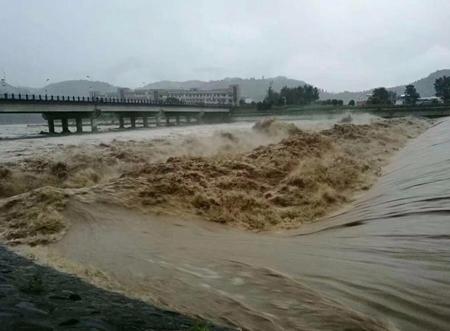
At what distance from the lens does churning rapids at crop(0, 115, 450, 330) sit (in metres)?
4.84

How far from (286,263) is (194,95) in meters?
150

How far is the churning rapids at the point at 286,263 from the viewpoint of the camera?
484 centimetres

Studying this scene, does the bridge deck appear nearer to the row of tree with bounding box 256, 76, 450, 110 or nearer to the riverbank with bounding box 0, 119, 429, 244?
the riverbank with bounding box 0, 119, 429, 244

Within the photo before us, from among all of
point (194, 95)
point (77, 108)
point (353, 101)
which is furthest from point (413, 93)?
point (77, 108)

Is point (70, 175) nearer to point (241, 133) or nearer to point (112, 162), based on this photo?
point (112, 162)

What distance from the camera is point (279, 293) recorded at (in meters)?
5.46

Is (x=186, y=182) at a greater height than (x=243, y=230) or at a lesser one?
greater

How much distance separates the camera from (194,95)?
154250mm

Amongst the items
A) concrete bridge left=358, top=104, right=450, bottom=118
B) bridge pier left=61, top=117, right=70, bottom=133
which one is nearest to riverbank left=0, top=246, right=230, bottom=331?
bridge pier left=61, top=117, right=70, bottom=133

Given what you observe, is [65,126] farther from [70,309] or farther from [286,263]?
[70,309]

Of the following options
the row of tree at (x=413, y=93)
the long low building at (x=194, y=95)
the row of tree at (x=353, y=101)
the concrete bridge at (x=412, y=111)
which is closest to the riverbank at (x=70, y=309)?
the concrete bridge at (x=412, y=111)

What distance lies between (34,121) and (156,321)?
10531cm

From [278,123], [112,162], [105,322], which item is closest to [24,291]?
[105,322]

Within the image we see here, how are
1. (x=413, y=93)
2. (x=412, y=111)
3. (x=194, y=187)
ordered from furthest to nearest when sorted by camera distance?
1. (x=413, y=93)
2. (x=412, y=111)
3. (x=194, y=187)
